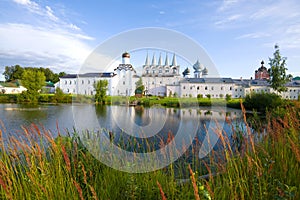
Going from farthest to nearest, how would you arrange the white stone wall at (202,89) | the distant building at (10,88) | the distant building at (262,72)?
the distant building at (262,72)
the distant building at (10,88)
the white stone wall at (202,89)

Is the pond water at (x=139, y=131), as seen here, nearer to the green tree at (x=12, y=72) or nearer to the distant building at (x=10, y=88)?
the distant building at (x=10, y=88)

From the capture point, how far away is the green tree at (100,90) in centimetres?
3325

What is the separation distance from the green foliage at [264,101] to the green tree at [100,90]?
22270mm

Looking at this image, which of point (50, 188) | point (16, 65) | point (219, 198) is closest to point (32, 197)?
point (50, 188)


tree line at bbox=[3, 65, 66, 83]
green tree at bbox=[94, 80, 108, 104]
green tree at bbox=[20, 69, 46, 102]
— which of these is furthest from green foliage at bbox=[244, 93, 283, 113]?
tree line at bbox=[3, 65, 66, 83]

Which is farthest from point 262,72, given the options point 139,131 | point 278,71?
point 139,131

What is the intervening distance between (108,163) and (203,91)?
5475 cm

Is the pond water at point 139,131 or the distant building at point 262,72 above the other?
the distant building at point 262,72

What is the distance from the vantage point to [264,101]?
992 inches

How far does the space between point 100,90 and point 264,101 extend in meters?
26.0

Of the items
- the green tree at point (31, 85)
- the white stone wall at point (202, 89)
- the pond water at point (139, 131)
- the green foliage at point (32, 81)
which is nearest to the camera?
the pond water at point (139, 131)

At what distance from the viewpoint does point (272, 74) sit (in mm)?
30891

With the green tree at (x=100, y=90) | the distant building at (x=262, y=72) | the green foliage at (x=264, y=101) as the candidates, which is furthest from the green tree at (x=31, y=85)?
the distant building at (x=262, y=72)

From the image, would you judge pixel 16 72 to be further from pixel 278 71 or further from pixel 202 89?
pixel 278 71
